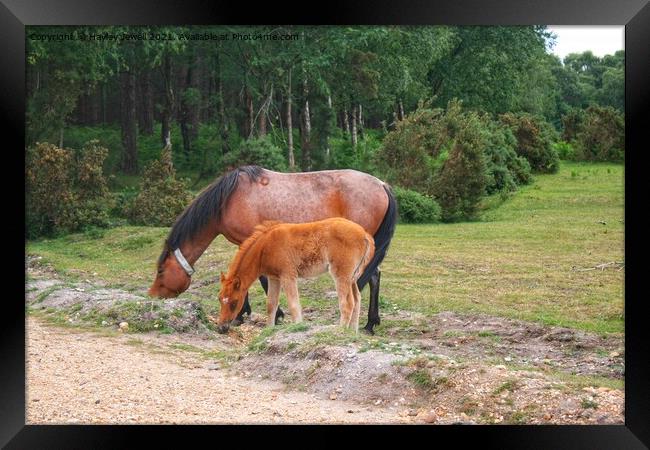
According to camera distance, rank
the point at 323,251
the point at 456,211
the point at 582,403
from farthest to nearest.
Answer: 1. the point at 456,211
2. the point at 323,251
3. the point at 582,403

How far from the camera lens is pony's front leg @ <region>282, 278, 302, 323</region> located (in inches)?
346

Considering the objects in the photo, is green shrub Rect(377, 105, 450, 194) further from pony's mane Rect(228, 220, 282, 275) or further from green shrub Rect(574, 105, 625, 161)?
pony's mane Rect(228, 220, 282, 275)

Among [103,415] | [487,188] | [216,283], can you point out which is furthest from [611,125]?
[103,415]

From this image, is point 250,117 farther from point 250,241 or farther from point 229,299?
point 229,299

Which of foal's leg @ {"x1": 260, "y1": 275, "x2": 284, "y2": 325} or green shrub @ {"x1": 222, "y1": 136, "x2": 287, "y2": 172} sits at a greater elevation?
green shrub @ {"x1": 222, "y1": 136, "x2": 287, "y2": 172}

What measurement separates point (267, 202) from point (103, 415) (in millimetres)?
3094

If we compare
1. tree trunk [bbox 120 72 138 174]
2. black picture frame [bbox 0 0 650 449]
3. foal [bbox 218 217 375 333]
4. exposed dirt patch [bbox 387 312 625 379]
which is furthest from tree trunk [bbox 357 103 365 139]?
black picture frame [bbox 0 0 650 449]

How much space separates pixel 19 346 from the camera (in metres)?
7.72

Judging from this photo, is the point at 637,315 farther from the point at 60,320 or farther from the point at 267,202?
the point at 60,320

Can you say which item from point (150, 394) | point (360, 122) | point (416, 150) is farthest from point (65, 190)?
point (416, 150)

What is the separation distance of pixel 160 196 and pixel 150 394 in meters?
3.39

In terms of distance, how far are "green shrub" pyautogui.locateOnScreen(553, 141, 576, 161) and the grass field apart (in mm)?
139

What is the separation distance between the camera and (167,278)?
32.2ft

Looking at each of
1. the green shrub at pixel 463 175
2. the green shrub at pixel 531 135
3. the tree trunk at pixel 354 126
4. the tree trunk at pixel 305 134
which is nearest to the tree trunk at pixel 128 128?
the tree trunk at pixel 305 134
